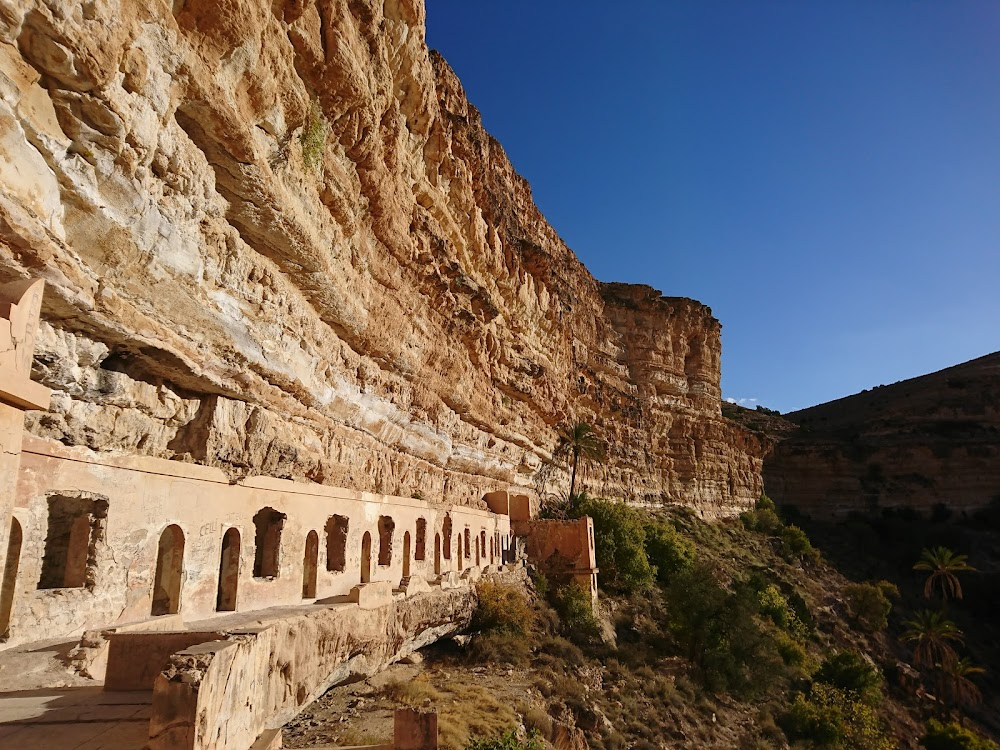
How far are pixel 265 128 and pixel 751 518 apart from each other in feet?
165

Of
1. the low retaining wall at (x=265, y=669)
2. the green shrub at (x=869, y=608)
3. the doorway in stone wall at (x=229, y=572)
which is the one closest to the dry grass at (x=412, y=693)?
the low retaining wall at (x=265, y=669)

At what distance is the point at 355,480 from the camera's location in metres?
15.5

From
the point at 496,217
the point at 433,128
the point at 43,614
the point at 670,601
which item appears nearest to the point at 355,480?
the point at 43,614

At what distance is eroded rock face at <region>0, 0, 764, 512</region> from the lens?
23.8 ft

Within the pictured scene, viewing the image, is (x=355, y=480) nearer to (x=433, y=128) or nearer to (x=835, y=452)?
(x=433, y=128)

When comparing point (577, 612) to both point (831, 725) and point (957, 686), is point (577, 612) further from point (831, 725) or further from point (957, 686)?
point (957, 686)

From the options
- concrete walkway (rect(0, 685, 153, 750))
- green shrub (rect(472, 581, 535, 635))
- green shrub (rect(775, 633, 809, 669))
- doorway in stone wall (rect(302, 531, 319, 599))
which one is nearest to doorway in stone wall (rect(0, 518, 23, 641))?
concrete walkway (rect(0, 685, 153, 750))

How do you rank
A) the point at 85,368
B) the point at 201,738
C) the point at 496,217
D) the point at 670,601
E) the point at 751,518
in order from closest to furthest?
1. the point at 201,738
2. the point at 85,368
3. the point at 670,601
4. the point at 496,217
5. the point at 751,518

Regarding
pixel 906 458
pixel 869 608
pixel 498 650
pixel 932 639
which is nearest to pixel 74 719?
pixel 498 650

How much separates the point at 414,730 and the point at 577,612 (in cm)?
1788

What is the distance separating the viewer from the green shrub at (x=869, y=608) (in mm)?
38844

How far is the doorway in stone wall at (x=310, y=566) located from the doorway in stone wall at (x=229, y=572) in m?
2.19

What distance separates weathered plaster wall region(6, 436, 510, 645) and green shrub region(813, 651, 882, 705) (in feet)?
83.5

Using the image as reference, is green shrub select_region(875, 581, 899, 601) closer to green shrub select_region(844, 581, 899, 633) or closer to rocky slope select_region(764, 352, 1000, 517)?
green shrub select_region(844, 581, 899, 633)
